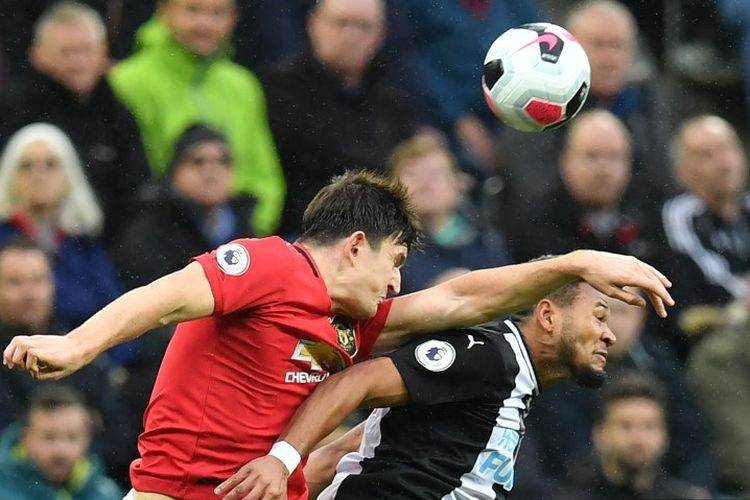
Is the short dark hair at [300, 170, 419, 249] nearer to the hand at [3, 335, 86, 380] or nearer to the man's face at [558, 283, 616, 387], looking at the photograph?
the man's face at [558, 283, 616, 387]

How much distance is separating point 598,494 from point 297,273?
10.7 ft

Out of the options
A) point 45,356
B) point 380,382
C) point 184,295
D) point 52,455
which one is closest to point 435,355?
point 380,382

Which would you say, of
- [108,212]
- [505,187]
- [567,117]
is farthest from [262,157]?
[567,117]

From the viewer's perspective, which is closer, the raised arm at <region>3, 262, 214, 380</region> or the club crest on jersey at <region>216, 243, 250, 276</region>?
the raised arm at <region>3, 262, 214, 380</region>

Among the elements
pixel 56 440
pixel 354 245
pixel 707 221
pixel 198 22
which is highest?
pixel 198 22

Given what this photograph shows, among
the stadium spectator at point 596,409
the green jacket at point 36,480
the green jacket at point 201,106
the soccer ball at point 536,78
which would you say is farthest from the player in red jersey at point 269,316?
the stadium spectator at point 596,409

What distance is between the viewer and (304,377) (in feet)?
15.0

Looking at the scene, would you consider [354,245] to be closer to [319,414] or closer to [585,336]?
[319,414]

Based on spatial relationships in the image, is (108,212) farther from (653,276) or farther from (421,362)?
(653,276)

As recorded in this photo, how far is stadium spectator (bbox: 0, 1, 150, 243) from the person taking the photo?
6.80 meters

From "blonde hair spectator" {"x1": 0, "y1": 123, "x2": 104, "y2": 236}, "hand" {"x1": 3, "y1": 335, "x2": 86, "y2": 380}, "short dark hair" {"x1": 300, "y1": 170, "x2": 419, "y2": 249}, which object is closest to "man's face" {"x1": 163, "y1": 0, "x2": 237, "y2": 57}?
"blonde hair spectator" {"x1": 0, "y1": 123, "x2": 104, "y2": 236}

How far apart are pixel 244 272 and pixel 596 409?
3412 mm

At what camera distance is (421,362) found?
478 centimetres

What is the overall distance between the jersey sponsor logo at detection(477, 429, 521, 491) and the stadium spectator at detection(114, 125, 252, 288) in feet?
7.45
